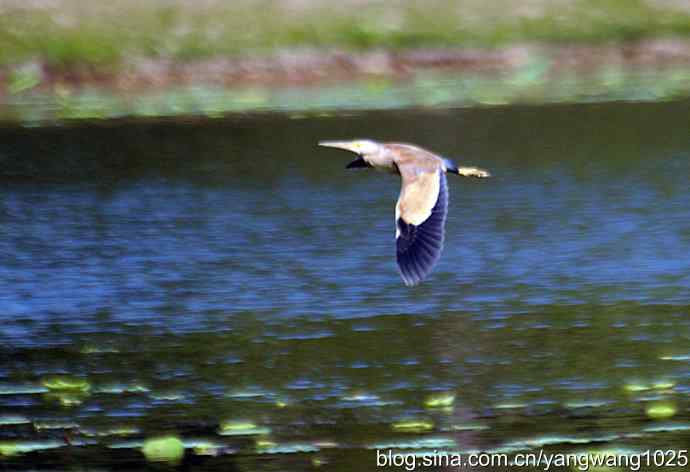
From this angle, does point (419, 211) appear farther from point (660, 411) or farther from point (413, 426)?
point (660, 411)

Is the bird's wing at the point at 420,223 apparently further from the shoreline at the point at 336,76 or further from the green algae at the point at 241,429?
the shoreline at the point at 336,76

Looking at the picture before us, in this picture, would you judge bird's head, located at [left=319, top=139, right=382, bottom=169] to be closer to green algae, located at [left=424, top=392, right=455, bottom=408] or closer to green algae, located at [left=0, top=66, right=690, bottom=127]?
green algae, located at [left=424, top=392, right=455, bottom=408]

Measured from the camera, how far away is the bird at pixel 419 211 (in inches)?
326

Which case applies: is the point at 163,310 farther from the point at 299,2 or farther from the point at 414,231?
the point at 299,2

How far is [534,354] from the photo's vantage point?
33.2ft

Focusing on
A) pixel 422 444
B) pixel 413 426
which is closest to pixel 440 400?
pixel 413 426

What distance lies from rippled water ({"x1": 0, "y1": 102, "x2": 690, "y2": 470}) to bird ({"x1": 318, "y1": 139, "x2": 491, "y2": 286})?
964 mm

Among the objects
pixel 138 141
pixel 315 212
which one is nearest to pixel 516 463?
pixel 315 212

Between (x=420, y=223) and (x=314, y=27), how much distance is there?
17394mm

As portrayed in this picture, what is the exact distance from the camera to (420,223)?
28.0 feet

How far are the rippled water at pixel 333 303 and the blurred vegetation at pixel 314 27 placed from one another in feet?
18.3

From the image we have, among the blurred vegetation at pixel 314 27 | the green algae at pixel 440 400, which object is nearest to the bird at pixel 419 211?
the green algae at pixel 440 400

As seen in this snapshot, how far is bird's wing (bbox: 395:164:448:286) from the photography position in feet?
27.1

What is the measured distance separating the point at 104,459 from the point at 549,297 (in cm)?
431
